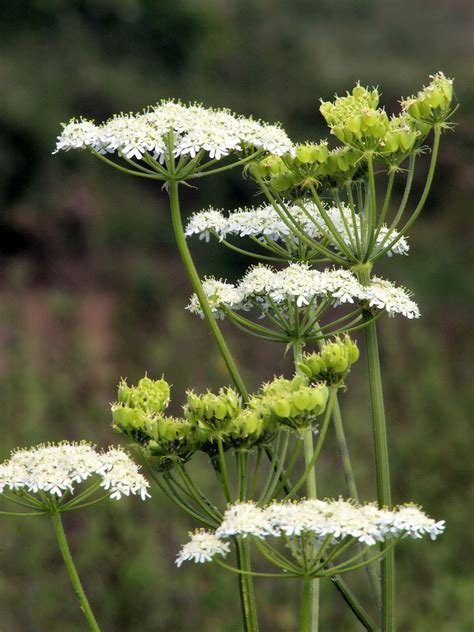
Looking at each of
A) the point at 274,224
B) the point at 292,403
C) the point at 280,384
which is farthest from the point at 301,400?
the point at 274,224

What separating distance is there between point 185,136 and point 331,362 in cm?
85

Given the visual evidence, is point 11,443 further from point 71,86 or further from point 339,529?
point 71,86

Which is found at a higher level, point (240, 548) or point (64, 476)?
point (64, 476)

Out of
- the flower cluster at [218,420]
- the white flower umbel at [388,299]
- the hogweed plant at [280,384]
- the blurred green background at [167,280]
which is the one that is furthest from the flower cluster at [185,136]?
the blurred green background at [167,280]

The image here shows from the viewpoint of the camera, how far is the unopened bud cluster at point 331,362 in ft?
10.1

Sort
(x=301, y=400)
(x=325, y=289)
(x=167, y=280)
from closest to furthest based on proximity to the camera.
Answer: (x=301, y=400), (x=325, y=289), (x=167, y=280)

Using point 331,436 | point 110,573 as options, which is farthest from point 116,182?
point 110,573

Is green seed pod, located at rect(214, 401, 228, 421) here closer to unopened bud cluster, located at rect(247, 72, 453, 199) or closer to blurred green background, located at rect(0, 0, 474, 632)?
unopened bud cluster, located at rect(247, 72, 453, 199)

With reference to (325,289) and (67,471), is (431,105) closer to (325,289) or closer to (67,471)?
(325,289)

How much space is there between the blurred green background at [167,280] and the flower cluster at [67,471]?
11.8 feet

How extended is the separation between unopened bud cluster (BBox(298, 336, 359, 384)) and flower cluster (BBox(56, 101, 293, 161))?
0.66 metres

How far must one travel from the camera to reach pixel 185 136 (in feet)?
10.8

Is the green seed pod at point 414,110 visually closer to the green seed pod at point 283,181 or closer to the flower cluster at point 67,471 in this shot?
the green seed pod at point 283,181

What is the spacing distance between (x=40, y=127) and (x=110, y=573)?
12.2 m
